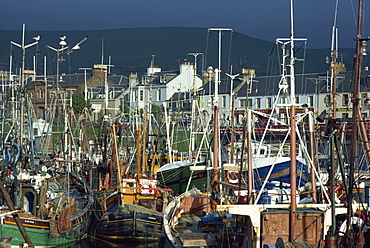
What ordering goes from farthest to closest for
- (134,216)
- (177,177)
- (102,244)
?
1. (177,177)
2. (102,244)
3. (134,216)

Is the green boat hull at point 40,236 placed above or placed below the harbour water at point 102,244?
above

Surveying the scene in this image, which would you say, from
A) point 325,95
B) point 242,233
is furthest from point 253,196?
point 325,95

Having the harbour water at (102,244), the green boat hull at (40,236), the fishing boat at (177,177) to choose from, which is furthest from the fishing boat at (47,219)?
the fishing boat at (177,177)

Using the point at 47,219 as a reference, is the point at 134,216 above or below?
above

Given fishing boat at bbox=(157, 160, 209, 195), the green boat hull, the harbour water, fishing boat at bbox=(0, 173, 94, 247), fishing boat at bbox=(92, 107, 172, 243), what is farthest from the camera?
fishing boat at bbox=(157, 160, 209, 195)

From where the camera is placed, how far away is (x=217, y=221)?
25594 mm

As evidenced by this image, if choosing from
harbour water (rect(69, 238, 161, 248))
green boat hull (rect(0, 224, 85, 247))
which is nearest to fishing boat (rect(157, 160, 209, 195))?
harbour water (rect(69, 238, 161, 248))

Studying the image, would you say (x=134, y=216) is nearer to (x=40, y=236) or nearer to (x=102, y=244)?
(x=102, y=244)

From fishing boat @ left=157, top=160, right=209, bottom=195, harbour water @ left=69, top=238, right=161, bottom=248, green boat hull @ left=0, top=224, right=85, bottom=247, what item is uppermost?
fishing boat @ left=157, top=160, right=209, bottom=195

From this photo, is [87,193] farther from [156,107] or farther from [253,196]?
[156,107]

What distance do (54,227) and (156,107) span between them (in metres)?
69.1

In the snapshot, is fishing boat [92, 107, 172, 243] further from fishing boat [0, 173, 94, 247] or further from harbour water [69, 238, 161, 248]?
fishing boat [0, 173, 94, 247]

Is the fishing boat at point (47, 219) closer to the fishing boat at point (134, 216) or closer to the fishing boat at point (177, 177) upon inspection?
the fishing boat at point (134, 216)

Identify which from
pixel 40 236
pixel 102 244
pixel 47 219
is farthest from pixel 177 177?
pixel 40 236
